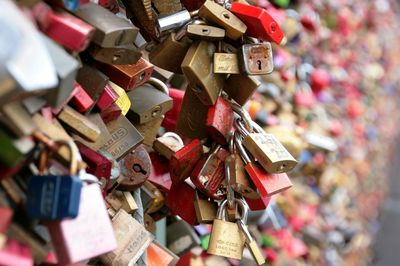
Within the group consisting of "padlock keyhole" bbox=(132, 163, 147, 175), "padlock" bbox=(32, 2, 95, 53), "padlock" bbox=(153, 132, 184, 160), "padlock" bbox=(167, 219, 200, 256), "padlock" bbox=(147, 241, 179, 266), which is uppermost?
"padlock" bbox=(32, 2, 95, 53)

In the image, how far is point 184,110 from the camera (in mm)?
987

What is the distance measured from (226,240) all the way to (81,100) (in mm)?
303

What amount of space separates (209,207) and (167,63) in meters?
0.22

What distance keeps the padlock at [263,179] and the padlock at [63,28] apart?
330 millimetres

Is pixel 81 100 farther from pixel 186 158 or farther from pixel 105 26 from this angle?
pixel 186 158

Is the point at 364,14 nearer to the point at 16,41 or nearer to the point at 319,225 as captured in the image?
the point at 319,225

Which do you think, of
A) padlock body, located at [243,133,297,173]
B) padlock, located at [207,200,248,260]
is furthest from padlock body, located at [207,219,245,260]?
padlock body, located at [243,133,297,173]

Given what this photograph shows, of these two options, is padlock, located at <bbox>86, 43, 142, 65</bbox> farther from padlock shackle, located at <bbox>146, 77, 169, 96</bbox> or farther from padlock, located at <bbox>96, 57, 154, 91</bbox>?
padlock shackle, located at <bbox>146, 77, 169, 96</bbox>

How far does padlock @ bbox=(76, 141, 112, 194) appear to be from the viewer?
2.64 ft

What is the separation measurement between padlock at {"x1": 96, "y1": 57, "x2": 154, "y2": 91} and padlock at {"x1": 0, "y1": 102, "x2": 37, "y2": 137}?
0.26 m

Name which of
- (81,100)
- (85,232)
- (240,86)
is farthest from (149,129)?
(85,232)

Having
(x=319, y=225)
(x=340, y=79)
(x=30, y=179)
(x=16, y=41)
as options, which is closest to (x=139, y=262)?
(x=30, y=179)

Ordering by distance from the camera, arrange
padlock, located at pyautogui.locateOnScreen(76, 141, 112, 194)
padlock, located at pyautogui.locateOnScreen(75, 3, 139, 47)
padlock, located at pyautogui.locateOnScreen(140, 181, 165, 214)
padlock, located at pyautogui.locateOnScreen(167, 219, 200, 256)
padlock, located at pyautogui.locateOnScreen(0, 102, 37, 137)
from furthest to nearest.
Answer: padlock, located at pyautogui.locateOnScreen(167, 219, 200, 256) → padlock, located at pyautogui.locateOnScreen(140, 181, 165, 214) → padlock, located at pyautogui.locateOnScreen(76, 141, 112, 194) → padlock, located at pyautogui.locateOnScreen(75, 3, 139, 47) → padlock, located at pyautogui.locateOnScreen(0, 102, 37, 137)

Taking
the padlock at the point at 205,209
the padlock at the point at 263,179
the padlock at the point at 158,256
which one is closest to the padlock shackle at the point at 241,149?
the padlock at the point at 263,179
